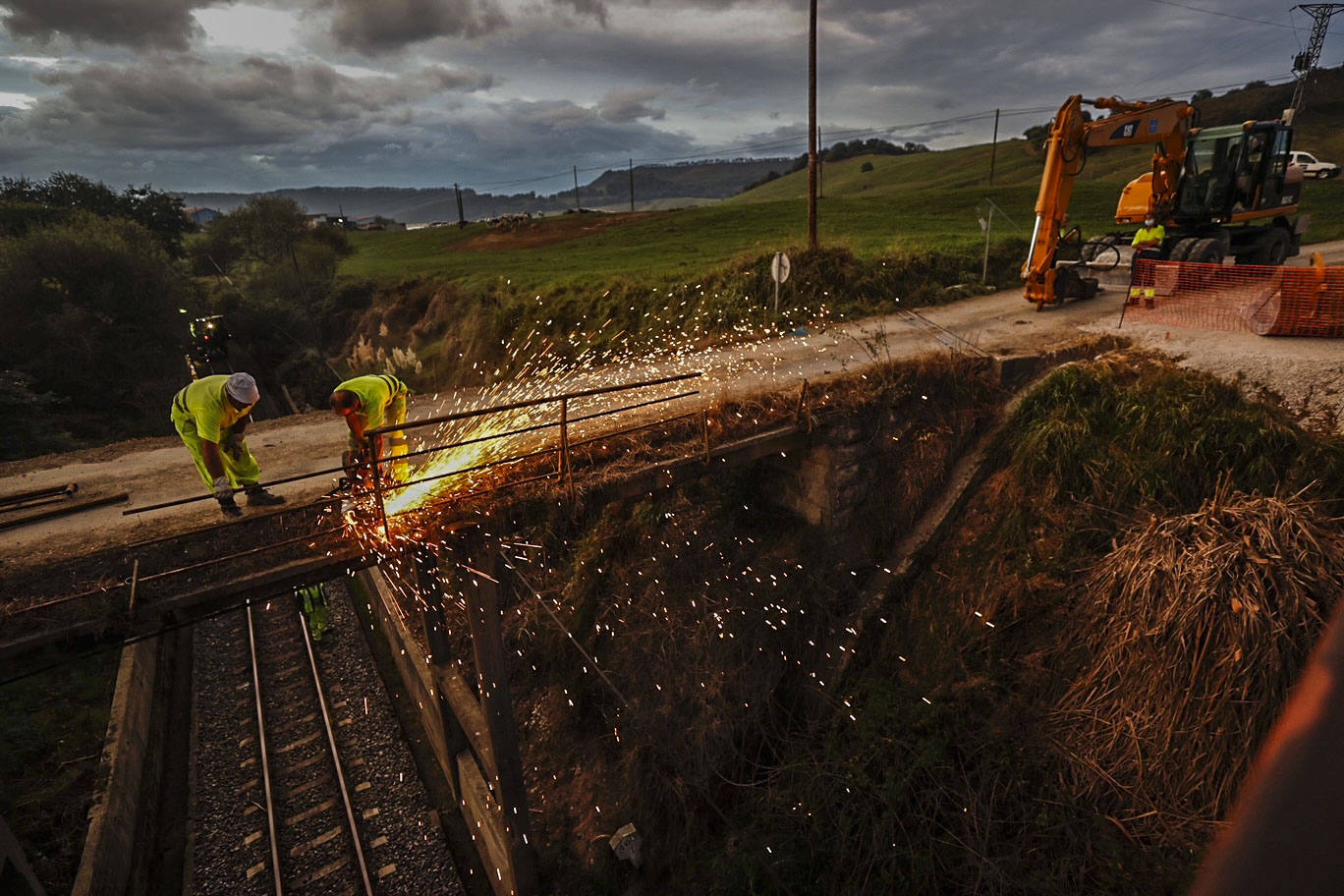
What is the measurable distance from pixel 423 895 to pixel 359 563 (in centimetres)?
675

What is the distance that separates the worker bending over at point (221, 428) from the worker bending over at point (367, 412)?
0.96m

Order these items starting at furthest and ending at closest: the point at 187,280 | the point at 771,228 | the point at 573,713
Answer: the point at 771,228, the point at 187,280, the point at 573,713

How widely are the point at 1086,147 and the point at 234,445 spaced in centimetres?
1671

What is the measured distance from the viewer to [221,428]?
766 centimetres

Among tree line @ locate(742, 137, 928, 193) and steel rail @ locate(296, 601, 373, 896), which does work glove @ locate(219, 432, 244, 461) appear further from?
tree line @ locate(742, 137, 928, 193)

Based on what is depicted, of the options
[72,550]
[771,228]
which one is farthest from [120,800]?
[771,228]

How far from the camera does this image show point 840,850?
8.49 m

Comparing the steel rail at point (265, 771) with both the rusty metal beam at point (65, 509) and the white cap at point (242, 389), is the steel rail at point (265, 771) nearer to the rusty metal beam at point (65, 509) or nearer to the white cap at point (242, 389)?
the rusty metal beam at point (65, 509)

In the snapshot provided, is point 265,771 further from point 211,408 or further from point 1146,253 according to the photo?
point 1146,253

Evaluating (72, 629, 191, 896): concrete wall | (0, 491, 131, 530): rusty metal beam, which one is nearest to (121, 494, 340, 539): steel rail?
(0, 491, 131, 530): rusty metal beam

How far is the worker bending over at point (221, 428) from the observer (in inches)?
297

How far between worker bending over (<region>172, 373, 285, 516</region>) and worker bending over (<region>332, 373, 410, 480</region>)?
3.15 feet

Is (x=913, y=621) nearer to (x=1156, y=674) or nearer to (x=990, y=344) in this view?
(x=1156, y=674)

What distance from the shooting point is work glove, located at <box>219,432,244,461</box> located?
25.4ft
